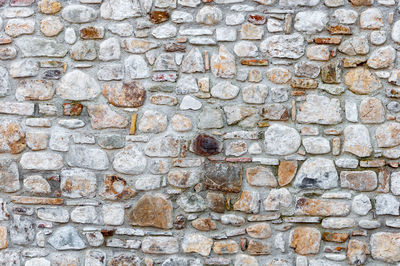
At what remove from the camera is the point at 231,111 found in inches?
109

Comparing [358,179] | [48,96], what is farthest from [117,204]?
[358,179]

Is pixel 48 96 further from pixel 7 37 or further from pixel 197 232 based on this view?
pixel 197 232

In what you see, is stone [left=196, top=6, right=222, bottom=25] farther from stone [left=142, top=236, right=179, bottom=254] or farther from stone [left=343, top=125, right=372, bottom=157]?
stone [left=142, top=236, right=179, bottom=254]

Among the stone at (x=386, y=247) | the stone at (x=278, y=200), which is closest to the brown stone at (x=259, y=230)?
the stone at (x=278, y=200)

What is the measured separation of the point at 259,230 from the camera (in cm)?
277

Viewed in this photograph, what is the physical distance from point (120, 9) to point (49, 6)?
476 mm

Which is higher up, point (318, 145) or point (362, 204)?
point (318, 145)

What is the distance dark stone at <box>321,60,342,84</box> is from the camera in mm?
2746

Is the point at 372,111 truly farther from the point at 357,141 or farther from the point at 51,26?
the point at 51,26

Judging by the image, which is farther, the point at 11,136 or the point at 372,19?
the point at 11,136

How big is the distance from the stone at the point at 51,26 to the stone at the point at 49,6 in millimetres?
47

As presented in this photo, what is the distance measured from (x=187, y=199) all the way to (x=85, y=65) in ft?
3.65

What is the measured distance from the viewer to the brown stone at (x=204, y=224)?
2773mm

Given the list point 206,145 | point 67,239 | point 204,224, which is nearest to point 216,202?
point 204,224
